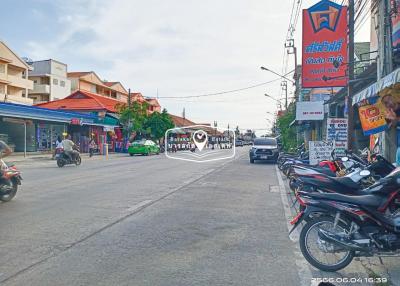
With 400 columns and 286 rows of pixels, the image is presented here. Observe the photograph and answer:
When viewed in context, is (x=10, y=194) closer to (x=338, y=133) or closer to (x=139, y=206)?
(x=139, y=206)

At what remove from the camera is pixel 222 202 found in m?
10.1

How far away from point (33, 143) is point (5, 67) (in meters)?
18.1

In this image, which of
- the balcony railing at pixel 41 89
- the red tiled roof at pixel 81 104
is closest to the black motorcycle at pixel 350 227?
the red tiled roof at pixel 81 104

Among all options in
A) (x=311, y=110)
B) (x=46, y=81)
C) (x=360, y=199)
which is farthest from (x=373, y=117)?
(x=46, y=81)

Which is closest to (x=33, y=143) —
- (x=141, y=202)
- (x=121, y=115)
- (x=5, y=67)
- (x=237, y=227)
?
(x=121, y=115)

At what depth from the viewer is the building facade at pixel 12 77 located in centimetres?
4819

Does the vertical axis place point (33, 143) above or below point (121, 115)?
below

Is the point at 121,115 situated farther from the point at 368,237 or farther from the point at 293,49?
the point at 368,237

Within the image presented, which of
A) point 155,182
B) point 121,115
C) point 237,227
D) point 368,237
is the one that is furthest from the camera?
point 121,115

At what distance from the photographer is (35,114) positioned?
3064 cm

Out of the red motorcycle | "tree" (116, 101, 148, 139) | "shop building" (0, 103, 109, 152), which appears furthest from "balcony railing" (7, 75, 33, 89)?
the red motorcycle

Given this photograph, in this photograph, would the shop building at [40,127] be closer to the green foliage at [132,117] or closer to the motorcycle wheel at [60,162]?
the green foliage at [132,117]

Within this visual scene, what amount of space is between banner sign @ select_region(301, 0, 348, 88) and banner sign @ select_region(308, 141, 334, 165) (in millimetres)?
4473

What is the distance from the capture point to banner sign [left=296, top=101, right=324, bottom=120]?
2134 centimetres
